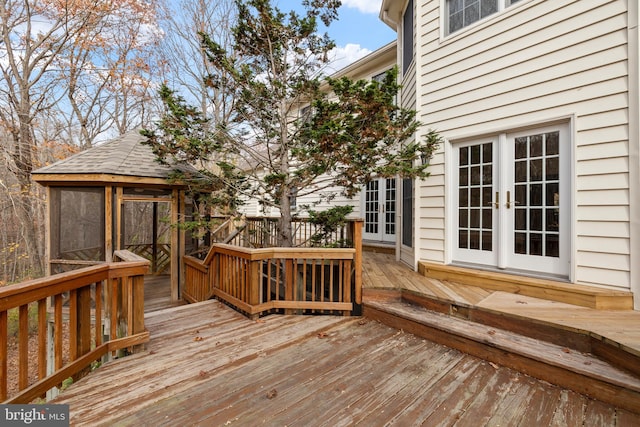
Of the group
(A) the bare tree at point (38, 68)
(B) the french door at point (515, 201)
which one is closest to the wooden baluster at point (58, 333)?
(B) the french door at point (515, 201)

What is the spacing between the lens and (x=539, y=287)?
3.15 meters

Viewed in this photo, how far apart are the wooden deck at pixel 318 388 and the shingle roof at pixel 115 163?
11.0 feet

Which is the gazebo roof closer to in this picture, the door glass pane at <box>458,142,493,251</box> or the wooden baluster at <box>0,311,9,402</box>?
the wooden baluster at <box>0,311,9,402</box>

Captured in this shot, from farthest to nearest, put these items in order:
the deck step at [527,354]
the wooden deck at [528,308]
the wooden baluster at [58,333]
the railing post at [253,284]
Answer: the railing post at [253,284] → the wooden deck at [528,308] → the wooden baluster at [58,333] → the deck step at [527,354]

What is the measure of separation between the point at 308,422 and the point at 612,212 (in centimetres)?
350

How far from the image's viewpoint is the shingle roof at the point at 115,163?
484 cm

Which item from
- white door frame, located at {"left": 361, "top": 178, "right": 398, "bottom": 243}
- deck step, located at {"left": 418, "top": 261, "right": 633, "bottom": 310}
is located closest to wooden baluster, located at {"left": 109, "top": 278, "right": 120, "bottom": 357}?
deck step, located at {"left": 418, "top": 261, "right": 633, "bottom": 310}

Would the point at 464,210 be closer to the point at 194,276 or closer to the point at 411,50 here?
the point at 411,50

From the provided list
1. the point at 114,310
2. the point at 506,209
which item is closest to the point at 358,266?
the point at 506,209

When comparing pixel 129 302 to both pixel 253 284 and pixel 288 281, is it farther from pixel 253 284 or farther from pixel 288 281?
pixel 288 281

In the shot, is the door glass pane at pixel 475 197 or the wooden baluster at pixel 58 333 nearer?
the wooden baluster at pixel 58 333

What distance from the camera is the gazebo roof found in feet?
15.6

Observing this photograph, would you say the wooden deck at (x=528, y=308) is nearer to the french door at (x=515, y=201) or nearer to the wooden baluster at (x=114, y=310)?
the french door at (x=515, y=201)

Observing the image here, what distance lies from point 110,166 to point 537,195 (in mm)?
6549
